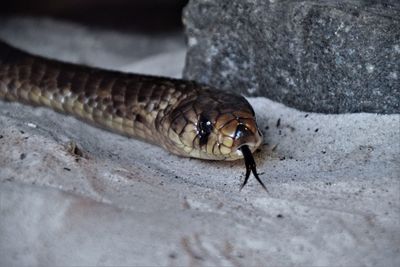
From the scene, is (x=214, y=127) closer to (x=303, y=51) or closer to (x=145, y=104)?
(x=145, y=104)

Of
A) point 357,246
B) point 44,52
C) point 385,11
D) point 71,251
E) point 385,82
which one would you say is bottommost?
point 44,52

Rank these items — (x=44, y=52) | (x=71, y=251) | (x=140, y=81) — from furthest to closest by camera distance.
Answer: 1. (x=44, y=52)
2. (x=140, y=81)
3. (x=71, y=251)

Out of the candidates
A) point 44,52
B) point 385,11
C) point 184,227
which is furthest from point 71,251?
point 44,52

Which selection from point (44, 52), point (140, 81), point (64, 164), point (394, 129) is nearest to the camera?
point (64, 164)

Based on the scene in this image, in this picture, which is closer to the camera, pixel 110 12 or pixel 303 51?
pixel 303 51

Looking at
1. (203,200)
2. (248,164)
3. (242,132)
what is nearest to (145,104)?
(242,132)

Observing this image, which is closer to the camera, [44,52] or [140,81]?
[140,81]

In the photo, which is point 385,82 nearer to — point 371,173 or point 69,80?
point 371,173

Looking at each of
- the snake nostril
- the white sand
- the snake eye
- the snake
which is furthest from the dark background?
the snake nostril

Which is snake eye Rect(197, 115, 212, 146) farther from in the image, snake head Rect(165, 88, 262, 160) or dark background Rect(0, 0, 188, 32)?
dark background Rect(0, 0, 188, 32)
